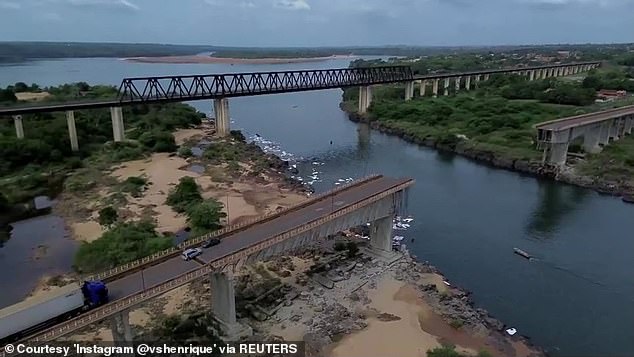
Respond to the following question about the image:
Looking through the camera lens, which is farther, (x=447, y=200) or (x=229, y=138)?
(x=229, y=138)

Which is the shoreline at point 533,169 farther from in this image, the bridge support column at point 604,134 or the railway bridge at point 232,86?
the railway bridge at point 232,86

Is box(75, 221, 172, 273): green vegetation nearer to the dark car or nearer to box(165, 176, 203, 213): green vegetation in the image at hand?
the dark car

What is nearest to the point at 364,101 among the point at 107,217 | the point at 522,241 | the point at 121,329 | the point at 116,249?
the point at 522,241

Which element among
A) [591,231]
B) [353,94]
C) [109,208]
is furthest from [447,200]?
[353,94]

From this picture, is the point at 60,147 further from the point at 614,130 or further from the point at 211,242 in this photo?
the point at 614,130

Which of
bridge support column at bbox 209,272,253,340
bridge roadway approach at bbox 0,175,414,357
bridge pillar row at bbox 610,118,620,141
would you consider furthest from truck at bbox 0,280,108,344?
bridge pillar row at bbox 610,118,620,141

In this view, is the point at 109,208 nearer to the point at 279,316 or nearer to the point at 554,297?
the point at 279,316

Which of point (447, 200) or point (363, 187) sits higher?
point (363, 187)
